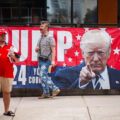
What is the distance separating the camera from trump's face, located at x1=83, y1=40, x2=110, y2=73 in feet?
30.4

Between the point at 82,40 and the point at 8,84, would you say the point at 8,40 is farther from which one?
the point at 8,84

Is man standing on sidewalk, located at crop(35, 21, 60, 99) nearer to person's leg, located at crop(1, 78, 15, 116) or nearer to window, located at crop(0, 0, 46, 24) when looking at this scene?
person's leg, located at crop(1, 78, 15, 116)

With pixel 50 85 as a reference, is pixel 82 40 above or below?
above

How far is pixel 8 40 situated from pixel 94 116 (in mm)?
3376

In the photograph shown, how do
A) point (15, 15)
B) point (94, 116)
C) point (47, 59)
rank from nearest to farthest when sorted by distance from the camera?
point (94, 116), point (47, 59), point (15, 15)

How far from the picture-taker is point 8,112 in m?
7.01

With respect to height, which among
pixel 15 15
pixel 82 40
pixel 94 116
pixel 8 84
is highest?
pixel 15 15

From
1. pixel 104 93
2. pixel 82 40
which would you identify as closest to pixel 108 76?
pixel 104 93

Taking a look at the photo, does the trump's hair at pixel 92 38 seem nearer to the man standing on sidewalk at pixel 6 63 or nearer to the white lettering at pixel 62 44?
the white lettering at pixel 62 44

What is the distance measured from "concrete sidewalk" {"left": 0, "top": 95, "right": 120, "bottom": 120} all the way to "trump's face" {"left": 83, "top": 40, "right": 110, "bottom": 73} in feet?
2.45

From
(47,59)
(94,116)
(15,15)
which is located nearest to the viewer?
(94,116)

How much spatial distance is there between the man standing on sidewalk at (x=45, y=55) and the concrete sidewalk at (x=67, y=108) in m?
0.33

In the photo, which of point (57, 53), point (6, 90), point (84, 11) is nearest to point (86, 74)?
point (57, 53)

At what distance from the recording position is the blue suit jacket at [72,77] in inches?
365
